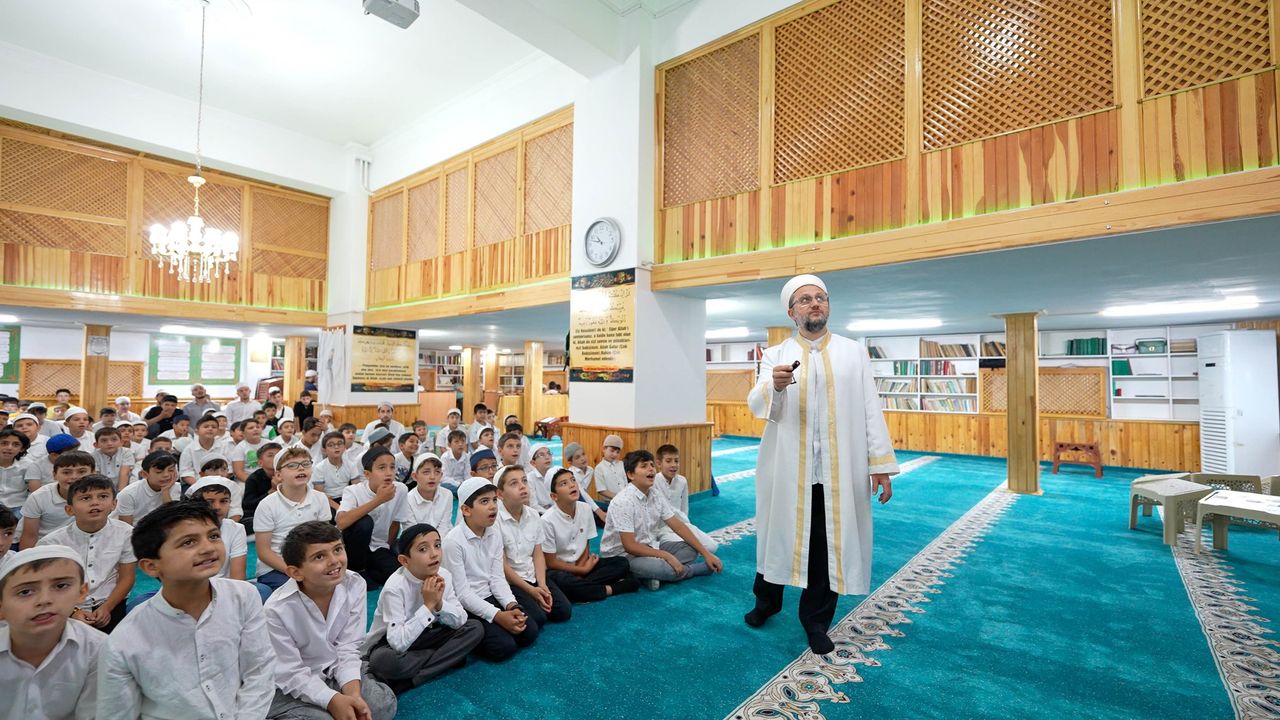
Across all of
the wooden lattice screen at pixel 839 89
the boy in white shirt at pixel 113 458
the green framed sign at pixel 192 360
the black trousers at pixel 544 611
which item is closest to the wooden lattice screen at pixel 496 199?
the wooden lattice screen at pixel 839 89

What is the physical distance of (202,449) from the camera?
5.18m

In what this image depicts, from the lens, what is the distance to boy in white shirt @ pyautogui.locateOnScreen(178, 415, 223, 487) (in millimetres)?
5059

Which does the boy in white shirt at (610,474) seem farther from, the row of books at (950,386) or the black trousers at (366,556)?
the row of books at (950,386)

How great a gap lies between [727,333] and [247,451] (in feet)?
27.6

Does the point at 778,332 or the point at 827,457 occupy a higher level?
the point at 778,332

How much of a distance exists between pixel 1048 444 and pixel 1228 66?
293 inches

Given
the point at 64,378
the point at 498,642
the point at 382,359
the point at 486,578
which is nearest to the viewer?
the point at 498,642

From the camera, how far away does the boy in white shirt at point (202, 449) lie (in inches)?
199

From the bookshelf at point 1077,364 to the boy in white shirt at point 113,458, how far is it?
431 inches

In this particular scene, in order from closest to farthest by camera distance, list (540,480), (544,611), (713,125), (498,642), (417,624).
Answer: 1. (417,624)
2. (498,642)
3. (544,611)
4. (540,480)
5. (713,125)

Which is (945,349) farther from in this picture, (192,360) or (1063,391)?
(192,360)

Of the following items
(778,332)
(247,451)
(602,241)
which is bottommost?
(247,451)

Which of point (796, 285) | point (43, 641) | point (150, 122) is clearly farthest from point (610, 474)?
point (150, 122)

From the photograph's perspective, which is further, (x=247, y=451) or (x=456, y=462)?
(x=456, y=462)
